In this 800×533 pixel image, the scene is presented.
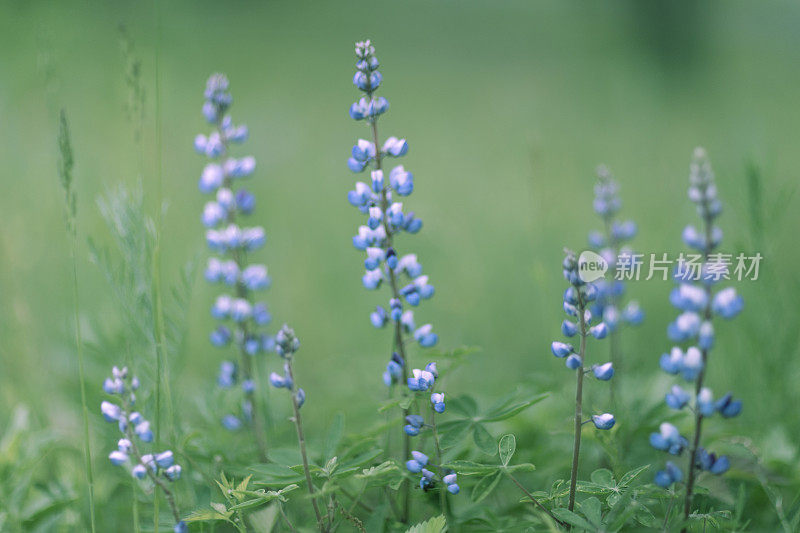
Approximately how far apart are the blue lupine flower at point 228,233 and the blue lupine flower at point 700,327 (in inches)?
53.5

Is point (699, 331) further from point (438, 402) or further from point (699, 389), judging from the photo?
point (438, 402)

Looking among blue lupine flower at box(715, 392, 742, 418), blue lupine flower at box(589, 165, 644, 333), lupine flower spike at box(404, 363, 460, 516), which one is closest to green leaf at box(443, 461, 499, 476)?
lupine flower spike at box(404, 363, 460, 516)

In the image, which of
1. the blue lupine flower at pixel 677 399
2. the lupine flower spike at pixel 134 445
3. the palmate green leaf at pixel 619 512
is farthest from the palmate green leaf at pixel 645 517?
the lupine flower spike at pixel 134 445

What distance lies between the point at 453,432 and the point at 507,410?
0.55 feet

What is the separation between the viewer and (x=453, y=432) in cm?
200

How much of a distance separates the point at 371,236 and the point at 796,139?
6.79 meters

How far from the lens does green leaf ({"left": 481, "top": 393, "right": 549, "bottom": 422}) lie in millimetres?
1810

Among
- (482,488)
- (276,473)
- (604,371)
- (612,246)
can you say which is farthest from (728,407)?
(612,246)

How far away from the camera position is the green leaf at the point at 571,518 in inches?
63.1

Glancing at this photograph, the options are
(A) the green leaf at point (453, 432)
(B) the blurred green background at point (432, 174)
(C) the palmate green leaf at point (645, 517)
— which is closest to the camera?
(C) the palmate green leaf at point (645, 517)

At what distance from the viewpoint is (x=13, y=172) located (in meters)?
5.53

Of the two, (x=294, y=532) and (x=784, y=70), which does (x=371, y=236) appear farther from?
(x=784, y=70)

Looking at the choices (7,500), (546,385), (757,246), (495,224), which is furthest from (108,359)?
(495,224)

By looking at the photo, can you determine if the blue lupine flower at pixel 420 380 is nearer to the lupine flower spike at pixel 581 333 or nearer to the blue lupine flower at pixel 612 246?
the lupine flower spike at pixel 581 333
